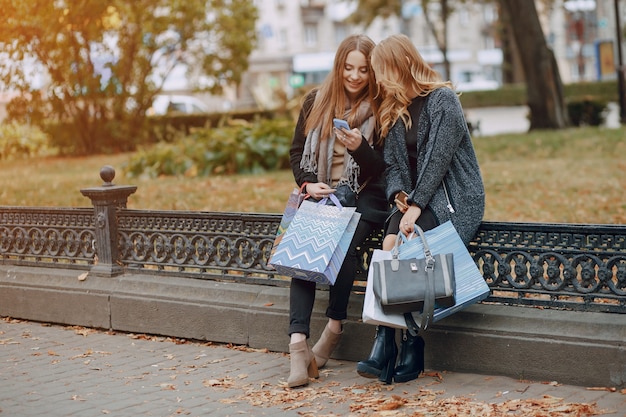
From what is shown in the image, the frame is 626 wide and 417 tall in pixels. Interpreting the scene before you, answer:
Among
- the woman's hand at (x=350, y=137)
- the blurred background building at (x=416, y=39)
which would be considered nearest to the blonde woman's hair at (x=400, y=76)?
the woman's hand at (x=350, y=137)

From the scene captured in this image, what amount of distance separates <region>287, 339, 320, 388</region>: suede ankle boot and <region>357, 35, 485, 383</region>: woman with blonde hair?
34 cm

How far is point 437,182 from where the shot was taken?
5715 mm

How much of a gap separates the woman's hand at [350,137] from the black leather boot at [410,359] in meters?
1.12

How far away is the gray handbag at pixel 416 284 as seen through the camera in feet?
17.4

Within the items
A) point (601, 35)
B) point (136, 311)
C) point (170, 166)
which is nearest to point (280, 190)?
point (170, 166)

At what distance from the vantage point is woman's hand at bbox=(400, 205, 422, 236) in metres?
5.72

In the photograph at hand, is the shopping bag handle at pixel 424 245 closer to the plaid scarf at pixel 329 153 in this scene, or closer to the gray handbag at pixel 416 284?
the gray handbag at pixel 416 284

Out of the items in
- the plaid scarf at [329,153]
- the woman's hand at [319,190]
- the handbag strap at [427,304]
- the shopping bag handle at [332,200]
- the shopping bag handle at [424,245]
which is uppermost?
the plaid scarf at [329,153]

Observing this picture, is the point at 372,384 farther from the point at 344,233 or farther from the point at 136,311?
the point at 136,311

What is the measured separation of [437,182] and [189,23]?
77.8ft

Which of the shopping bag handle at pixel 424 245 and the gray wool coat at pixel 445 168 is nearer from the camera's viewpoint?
the shopping bag handle at pixel 424 245

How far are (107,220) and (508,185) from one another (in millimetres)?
6886

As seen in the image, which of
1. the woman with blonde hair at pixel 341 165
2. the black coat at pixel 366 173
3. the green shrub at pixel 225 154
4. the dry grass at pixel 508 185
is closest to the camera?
the black coat at pixel 366 173

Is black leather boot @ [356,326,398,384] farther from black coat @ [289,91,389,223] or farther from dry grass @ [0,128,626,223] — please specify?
dry grass @ [0,128,626,223]
